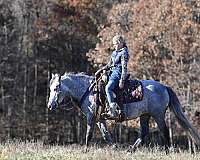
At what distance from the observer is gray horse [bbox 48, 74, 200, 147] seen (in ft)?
40.6

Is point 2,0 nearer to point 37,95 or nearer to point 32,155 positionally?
point 37,95

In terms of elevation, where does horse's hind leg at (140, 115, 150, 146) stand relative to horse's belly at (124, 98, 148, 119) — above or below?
below

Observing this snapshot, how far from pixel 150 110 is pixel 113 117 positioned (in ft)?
3.36

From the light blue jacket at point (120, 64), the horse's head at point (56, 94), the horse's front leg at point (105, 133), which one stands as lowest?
the horse's front leg at point (105, 133)

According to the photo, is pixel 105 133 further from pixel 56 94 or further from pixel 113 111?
pixel 56 94

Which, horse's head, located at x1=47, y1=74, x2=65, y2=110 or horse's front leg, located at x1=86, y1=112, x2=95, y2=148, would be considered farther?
horse's head, located at x1=47, y1=74, x2=65, y2=110

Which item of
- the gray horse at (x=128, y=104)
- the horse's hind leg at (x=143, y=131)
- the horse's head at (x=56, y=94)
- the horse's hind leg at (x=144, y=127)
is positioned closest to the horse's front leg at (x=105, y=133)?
the gray horse at (x=128, y=104)

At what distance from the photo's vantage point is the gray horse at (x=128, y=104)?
12.4 m

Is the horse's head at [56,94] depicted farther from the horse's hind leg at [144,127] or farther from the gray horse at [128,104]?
the horse's hind leg at [144,127]

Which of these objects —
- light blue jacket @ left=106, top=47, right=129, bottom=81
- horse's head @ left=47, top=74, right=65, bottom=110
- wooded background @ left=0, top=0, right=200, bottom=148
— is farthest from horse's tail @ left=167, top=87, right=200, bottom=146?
wooded background @ left=0, top=0, right=200, bottom=148

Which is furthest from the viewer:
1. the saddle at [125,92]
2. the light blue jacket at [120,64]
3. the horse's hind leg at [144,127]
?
the horse's hind leg at [144,127]

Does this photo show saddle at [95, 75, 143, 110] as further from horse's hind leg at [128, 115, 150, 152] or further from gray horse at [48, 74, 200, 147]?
horse's hind leg at [128, 115, 150, 152]

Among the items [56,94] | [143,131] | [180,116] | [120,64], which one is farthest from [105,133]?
[180,116]

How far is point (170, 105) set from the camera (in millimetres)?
12930
